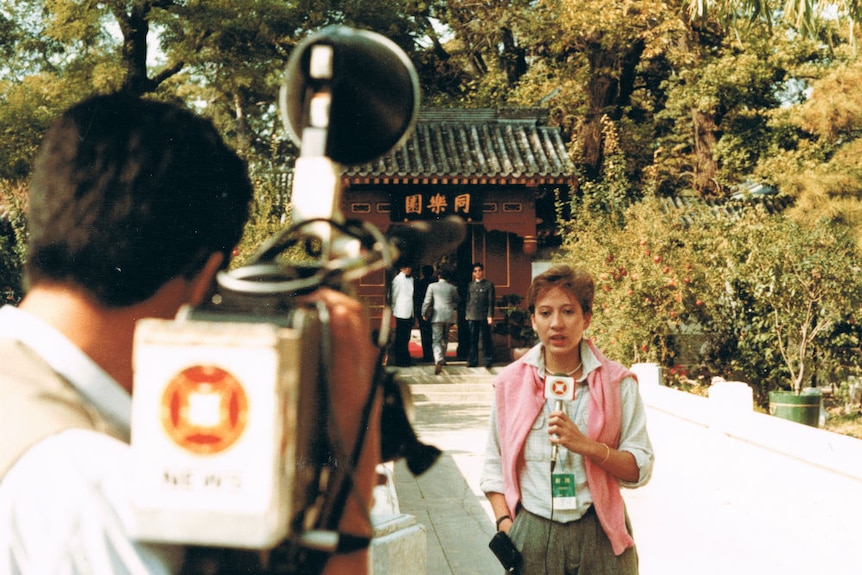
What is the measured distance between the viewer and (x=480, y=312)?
13914 millimetres

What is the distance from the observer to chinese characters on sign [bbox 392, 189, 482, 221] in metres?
15.4

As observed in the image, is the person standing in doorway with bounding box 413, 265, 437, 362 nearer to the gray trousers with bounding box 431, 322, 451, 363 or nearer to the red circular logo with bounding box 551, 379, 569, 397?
the gray trousers with bounding box 431, 322, 451, 363

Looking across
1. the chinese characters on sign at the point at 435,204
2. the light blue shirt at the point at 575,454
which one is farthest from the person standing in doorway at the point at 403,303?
the light blue shirt at the point at 575,454

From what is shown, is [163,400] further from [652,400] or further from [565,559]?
[652,400]

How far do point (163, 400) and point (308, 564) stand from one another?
19cm

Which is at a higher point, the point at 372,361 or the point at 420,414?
the point at 372,361

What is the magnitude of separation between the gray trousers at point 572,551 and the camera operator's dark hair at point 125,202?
210 centimetres

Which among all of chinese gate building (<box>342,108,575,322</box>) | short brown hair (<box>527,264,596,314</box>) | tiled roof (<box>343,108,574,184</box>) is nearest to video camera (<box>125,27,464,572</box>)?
short brown hair (<box>527,264,596,314</box>)

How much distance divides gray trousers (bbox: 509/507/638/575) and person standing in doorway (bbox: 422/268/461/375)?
1057 centimetres

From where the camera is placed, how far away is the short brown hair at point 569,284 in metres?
3.07

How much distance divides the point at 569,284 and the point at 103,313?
226cm

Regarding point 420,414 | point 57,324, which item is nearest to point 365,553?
point 57,324

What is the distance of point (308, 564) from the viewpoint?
0.77 meters

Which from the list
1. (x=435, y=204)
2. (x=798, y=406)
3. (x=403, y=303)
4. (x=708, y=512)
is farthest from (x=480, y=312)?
(x=708, y=512)
